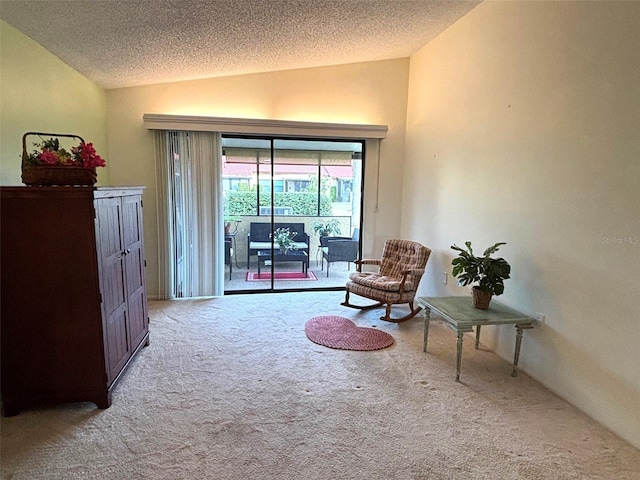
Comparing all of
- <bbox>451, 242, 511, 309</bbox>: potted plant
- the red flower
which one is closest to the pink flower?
the red flower

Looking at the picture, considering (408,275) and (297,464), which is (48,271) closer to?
(297,464)

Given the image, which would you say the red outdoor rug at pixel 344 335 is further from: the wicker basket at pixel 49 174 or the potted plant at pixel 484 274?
the wicker basket at pixel 49 174

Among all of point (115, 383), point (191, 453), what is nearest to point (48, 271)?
point (115, 383)

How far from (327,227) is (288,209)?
68 centimetres

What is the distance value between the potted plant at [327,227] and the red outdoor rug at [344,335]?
179cm

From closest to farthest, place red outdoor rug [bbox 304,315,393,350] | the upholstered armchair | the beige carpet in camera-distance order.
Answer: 1. the beige carpet
2. red outdoor rug [bbox 304,315,393,350]
3. the upholstered armchair

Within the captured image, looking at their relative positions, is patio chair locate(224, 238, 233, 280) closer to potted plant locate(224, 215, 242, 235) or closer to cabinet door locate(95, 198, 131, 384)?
potted plant locate(224, 215, 242, 235)

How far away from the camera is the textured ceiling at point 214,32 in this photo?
2.48 meters

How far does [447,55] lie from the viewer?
4.00 m

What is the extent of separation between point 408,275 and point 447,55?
2.45 m

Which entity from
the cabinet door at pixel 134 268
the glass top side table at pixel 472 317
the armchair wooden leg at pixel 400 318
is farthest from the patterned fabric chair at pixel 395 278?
the cabinet door at pixel 134 268

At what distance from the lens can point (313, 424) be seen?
2.23m

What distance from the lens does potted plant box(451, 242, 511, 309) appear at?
9.46 ft

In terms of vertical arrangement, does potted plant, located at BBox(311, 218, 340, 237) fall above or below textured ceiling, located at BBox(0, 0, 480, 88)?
below
